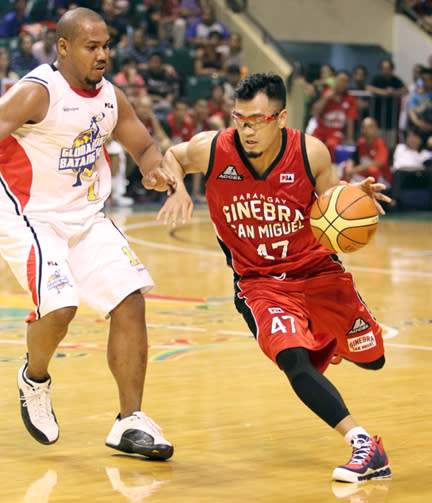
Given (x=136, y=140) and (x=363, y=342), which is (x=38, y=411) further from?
(x=363, y=342)

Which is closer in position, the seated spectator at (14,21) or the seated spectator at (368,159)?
the seated spectator at (368,159)

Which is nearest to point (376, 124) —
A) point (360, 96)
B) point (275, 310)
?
point (360, 96)

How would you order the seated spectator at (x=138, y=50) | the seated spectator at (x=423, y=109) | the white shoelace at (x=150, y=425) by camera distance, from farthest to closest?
the seated spectator at (x=138, y=50), the seated spectator at (x=423, y=109), the white shoelace at (x=150, y=425)

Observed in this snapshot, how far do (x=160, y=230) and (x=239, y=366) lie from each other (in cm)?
779

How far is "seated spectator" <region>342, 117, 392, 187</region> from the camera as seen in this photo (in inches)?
656

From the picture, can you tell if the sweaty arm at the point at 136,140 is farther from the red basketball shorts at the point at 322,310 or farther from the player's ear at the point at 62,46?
the red basketball shorts at the point at 322,310

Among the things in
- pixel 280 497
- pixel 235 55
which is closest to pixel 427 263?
pixel 280 497

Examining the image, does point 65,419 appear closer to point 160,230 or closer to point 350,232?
point 350,232

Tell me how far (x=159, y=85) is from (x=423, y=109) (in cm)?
477

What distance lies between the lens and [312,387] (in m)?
4.21

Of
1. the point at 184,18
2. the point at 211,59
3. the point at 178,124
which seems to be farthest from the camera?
the point at 184,18

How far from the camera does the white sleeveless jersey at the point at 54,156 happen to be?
4516 mm

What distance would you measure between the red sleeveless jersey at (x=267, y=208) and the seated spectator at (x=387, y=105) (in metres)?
15.1

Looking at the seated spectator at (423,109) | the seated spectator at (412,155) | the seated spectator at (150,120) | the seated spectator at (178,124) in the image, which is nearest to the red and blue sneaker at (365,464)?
the seated spectator at (150,120)
